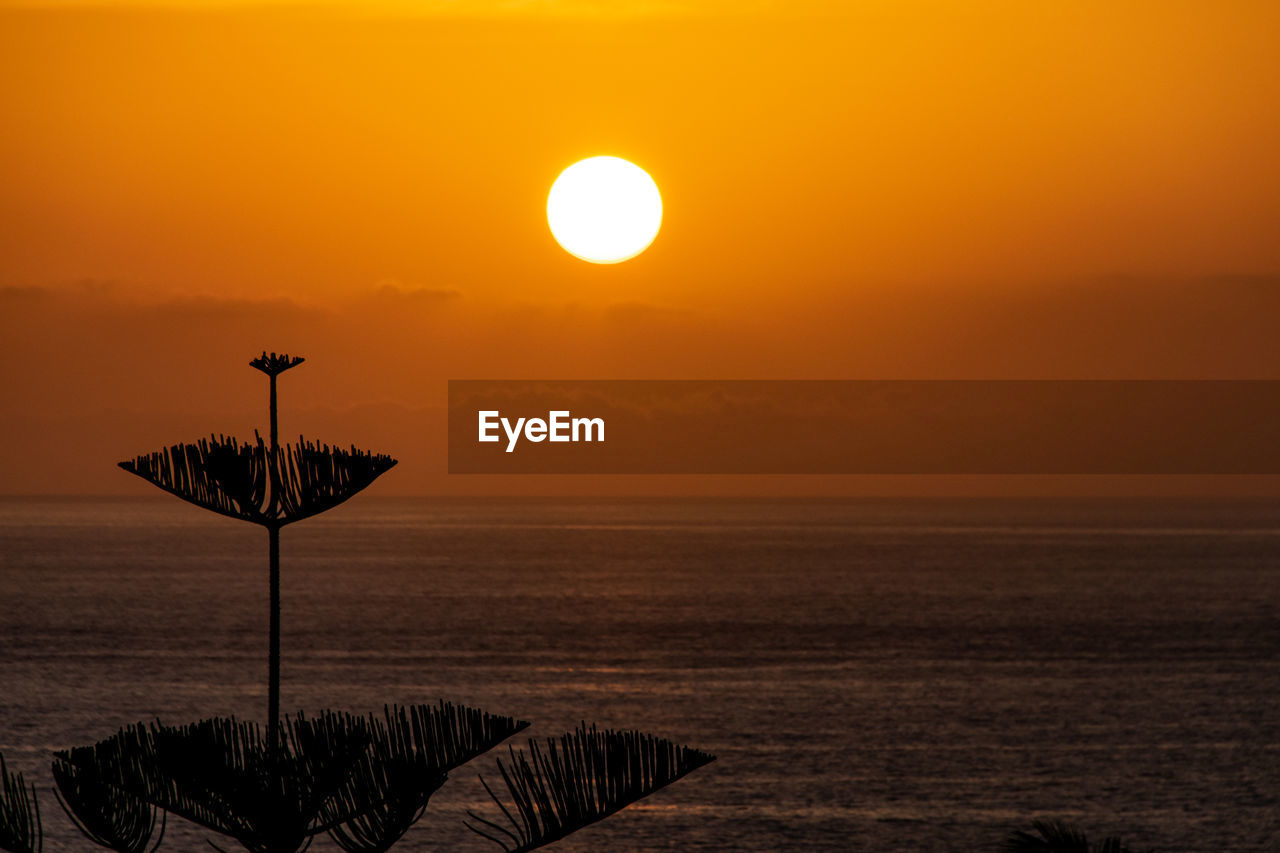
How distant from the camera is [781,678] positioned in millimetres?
66000

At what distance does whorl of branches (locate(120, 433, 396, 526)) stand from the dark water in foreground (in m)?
32.5

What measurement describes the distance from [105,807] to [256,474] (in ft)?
6.74

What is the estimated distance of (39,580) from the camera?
134 metres

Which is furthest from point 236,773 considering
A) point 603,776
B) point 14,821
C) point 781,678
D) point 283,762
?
point 781,678

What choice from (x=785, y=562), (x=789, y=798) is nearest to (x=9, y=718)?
(x=789, y=798)

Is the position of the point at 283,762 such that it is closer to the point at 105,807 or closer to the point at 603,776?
the point at 105,807

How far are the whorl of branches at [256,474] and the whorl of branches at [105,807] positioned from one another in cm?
167

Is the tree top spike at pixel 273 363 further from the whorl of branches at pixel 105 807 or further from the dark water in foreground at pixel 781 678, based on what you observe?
the dark water in foreground at pixel 781 678

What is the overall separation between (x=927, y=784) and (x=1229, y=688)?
87.8ft

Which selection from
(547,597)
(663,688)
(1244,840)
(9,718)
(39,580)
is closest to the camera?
(1244,840)

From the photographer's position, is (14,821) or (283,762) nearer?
(283,762)

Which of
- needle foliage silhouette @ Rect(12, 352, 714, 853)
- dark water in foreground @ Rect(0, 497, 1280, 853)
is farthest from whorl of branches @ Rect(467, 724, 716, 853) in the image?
dark water in foreground @ Rect(0, 497, 1280, 853)

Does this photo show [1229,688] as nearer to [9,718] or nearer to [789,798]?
[789,798]

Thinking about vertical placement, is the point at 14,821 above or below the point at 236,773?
below
